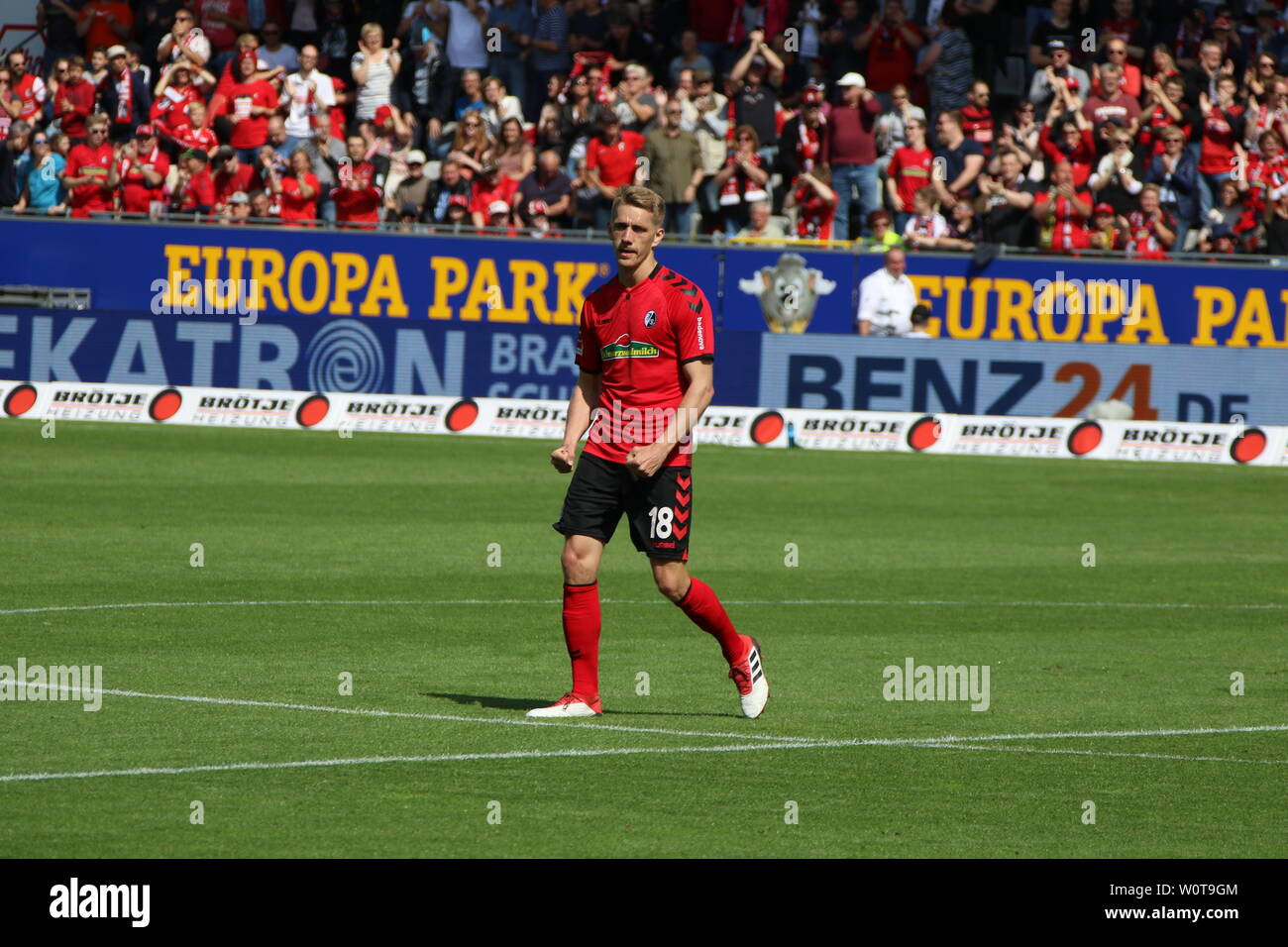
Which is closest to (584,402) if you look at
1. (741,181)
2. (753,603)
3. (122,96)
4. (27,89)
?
(753,603)

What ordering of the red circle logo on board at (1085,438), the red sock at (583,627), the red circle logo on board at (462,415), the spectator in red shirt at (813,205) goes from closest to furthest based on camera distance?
the red sock at (583,627) < the red circle logo on board at (1085,438) < the red circle logo on board at (462,415) < the spectator in red shirt at (813,205)

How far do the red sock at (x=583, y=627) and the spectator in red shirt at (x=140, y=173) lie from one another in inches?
804

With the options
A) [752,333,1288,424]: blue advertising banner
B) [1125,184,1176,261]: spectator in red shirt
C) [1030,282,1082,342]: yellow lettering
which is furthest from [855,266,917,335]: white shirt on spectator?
[1125,184,1176,261]: spectator in red shirt

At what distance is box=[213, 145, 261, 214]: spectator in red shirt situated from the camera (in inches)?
1099

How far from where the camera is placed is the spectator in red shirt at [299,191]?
27.4 m

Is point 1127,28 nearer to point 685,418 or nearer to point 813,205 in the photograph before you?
point 813,205

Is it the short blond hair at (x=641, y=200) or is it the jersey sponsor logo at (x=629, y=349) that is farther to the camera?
the jersey sponsor logo at (x=629, y=349)

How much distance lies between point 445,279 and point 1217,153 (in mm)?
10634

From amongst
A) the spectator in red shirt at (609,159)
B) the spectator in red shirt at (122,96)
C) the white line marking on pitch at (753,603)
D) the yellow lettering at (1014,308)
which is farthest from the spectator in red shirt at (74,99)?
the white line marking on pitch at (753,603)

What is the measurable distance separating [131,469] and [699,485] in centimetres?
575

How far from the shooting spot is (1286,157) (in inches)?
1041

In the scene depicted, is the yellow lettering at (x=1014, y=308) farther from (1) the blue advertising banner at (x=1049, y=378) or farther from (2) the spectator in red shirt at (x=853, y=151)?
(2) the spectator in red shirt at (x=853, y=151)

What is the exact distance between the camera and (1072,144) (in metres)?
26.7

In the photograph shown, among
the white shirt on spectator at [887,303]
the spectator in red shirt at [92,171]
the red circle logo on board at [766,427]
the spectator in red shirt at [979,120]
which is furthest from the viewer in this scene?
the spectator in red shirt at [92,171]
